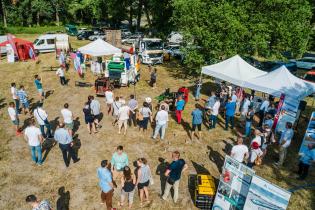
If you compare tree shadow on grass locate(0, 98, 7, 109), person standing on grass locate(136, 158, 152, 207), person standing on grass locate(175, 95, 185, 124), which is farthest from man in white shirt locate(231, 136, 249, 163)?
tree shadow on grass locate(0, 98, 7, 109)

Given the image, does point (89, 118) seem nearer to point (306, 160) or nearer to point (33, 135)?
point (33, 135)

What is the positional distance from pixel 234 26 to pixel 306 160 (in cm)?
1099

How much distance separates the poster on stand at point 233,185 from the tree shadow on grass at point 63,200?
4.75m

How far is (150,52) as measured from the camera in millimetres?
26094

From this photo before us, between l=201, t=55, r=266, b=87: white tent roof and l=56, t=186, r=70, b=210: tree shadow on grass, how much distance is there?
1011 centimetres

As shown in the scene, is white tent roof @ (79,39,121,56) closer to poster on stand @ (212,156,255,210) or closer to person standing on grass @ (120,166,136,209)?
person standing on grass @ (120,166,136,209)

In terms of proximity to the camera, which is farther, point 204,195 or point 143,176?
point 204,195

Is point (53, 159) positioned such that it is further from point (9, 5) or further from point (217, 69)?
point (9, 5)

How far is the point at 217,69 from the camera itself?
1603 cm

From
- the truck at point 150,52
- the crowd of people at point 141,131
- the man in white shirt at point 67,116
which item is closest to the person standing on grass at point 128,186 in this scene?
the crowd of people at point 141,131

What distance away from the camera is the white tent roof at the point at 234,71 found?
15.0 m

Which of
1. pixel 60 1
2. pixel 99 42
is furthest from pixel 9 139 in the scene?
pixel 60 1

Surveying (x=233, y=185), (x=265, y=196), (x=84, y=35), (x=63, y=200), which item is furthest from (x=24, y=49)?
(x=265, y=196)

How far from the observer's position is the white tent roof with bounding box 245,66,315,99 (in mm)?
12723
